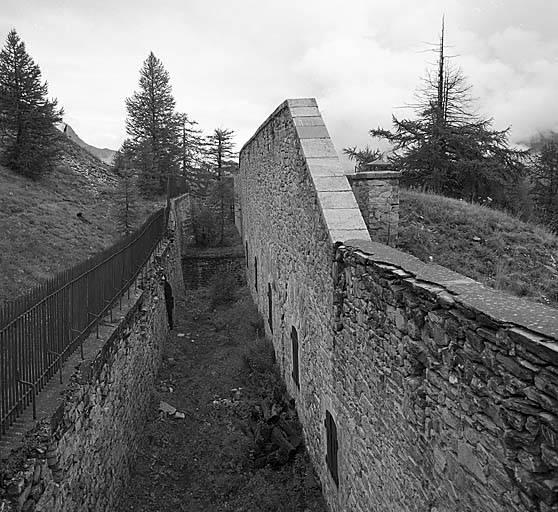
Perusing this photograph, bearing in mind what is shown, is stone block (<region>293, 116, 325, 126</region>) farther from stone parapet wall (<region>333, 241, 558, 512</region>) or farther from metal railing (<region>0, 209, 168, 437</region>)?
metal railing (<region>0, 209, 168, 437</region>)

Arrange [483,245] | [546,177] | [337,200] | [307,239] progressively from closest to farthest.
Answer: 1. [337,200]
2. [307,239]
3. [483,245]
4. [546,177]

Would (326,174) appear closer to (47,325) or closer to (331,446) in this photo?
(331,446)

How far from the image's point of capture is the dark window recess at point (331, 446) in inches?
252

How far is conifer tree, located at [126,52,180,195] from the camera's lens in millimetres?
33469

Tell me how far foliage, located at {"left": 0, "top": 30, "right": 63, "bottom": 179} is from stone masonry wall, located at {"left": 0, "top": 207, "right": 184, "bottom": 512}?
17.8 metres

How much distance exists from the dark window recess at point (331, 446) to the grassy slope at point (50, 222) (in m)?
9.05

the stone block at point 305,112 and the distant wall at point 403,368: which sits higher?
the stone block at point 305,112

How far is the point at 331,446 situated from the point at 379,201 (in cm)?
414

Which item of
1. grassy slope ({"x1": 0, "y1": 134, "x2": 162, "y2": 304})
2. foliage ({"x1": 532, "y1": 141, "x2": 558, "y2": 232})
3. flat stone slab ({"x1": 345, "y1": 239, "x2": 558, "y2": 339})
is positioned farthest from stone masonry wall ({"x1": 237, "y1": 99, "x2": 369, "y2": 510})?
foliage ({"x1": 532, "y1": 141, "x2": 558, "y2": 232})

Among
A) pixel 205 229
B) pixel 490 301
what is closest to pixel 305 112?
pixel 490 301

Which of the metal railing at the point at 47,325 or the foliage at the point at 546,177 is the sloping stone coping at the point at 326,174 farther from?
the foliage at the point at 546,177

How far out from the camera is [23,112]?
23953mm

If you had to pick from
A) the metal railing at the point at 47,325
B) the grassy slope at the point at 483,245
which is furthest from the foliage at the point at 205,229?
the metal railing at the point at 47,325

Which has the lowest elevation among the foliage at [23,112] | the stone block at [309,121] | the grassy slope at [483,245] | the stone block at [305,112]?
the grassy slope at [483,245]
